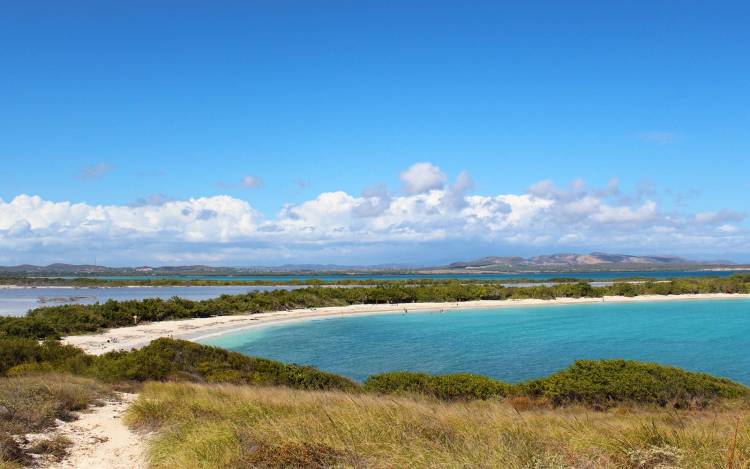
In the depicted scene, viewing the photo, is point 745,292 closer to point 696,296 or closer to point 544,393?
point 696,296

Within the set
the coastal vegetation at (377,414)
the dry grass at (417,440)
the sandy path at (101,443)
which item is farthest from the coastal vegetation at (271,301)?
the dry grass at (417,440)

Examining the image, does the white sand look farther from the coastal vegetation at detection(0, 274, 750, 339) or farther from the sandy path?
the sandy path

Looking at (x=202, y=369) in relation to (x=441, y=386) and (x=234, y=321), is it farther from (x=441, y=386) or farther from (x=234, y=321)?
(x=234, y=321)

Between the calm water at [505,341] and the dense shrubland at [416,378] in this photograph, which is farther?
the calm water at [505,341]

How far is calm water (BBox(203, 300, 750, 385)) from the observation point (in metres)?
22.3

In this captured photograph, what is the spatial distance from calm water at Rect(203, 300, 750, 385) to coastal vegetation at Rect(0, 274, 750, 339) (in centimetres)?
823

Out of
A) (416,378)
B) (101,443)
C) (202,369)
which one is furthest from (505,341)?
(101,443)

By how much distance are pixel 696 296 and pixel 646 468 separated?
7075cm

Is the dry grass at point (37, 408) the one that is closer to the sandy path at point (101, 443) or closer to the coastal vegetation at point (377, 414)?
the coastal vegetation at point (377, 414)

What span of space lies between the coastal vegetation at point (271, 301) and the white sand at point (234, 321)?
5.27ft

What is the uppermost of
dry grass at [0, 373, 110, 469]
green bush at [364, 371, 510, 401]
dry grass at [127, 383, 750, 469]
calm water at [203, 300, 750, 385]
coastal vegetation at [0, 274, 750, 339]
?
dry grass at [127, 383, 750, 469]

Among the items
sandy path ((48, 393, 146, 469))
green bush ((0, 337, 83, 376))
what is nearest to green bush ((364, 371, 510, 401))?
sandy path ((48, 393, 146, 469))

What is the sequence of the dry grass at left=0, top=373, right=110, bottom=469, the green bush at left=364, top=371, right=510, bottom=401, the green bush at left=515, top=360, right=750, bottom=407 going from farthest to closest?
the green bush at left=364, top=371, right=510, bottom=401, the green bush at left=515, top=360, right=750, bottom=407, the dry grass at left=0, top=373, right=110, bottom=469

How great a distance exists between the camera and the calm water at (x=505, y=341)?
22344 millimetres
